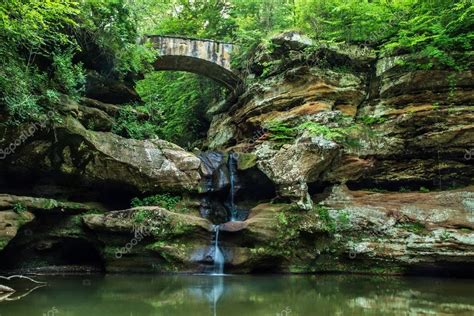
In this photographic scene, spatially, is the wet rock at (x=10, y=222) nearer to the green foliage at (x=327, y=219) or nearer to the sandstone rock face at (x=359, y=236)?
the sandstone rock face at (x=359, y=236)

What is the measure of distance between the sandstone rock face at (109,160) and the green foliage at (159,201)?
0.25 m

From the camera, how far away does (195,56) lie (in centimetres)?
1812

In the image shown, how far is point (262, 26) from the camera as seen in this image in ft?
64.5

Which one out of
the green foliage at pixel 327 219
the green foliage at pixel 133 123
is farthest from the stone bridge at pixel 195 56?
the green foliage at pixel 327 219

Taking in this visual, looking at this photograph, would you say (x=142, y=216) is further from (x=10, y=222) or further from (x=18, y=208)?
(x=10, y=222)

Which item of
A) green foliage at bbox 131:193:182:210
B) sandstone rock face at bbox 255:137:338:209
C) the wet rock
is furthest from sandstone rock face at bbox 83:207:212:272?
sandstone rock face at bbox 255:137:338:209

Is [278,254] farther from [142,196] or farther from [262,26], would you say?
[262,26]

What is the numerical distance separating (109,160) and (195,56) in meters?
7.92

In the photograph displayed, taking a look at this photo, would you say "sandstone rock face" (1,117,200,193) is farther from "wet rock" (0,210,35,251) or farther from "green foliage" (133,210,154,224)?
"wet rock" (0,210,35,251)

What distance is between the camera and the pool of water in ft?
21.4

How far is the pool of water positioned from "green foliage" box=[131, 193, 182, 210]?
2607 mm

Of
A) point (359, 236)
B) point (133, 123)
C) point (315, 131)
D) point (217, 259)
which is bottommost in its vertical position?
point (217, 259)

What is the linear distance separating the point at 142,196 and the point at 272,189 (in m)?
4.57

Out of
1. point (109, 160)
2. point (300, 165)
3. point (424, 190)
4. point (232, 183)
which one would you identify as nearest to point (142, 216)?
point (109, 160)
